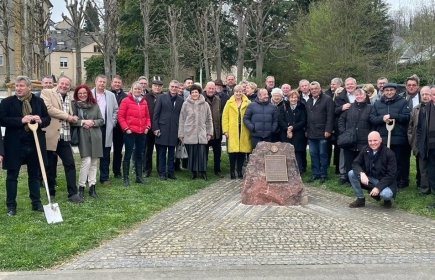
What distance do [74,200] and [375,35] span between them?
29139mm

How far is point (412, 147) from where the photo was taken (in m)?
8.96

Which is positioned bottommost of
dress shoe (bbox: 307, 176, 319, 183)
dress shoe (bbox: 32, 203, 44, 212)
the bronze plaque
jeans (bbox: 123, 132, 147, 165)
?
dress shoe (bbox: 32, 203, 44, 212)

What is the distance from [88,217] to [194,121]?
3.59 metres

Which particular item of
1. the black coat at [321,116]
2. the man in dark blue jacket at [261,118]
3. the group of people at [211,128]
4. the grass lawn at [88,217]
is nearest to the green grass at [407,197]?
the grass lawn at [88,217]

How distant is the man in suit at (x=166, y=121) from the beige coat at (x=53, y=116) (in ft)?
8.37

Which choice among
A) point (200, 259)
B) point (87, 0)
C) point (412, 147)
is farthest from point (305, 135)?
point (87, 0)

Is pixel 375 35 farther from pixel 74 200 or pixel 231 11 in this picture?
pixel 74 200

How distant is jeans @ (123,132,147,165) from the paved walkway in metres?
1.78

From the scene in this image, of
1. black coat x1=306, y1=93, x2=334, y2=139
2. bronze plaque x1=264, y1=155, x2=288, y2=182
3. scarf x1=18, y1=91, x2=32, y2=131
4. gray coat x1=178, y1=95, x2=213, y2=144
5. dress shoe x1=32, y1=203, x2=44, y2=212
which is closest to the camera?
scarf x1=18, y1=91, x2=32, y2=131

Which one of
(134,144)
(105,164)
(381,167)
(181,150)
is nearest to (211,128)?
(181,150)

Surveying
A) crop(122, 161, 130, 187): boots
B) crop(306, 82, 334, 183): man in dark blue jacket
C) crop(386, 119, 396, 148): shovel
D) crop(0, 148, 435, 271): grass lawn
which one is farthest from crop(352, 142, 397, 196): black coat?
crop(122, 161, 130, 187): boots

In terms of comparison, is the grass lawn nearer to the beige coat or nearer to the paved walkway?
the paved walkway

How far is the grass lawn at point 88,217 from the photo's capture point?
19.4ft

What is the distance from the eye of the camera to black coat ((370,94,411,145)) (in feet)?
29.7
